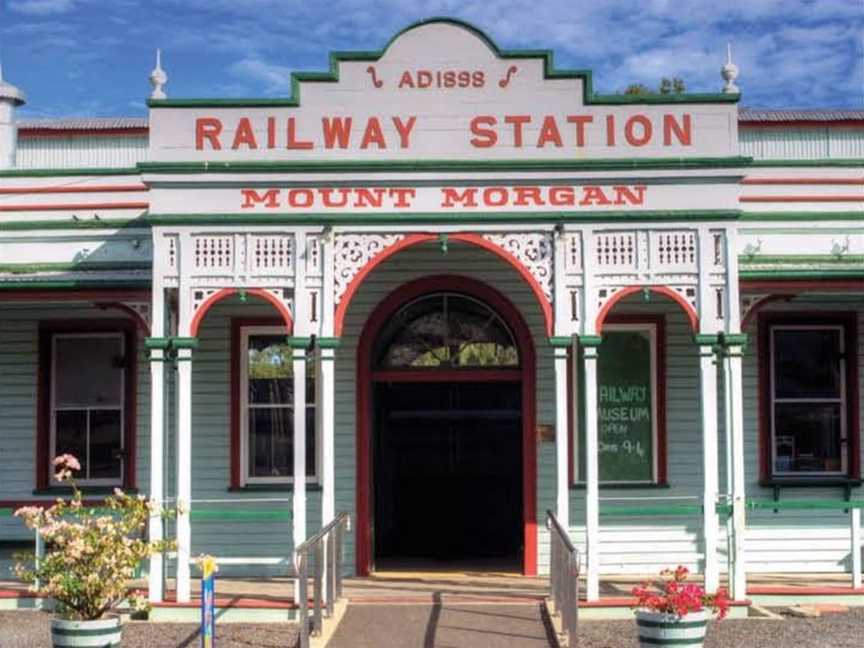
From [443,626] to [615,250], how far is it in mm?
3976

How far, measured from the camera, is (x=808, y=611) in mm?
12719

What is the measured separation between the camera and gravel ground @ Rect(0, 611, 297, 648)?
11461mm

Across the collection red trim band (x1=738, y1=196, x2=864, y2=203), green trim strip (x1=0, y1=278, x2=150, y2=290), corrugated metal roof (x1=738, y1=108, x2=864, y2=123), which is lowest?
green trim strip (x1=0, y1=278, x2=150, y2=290)

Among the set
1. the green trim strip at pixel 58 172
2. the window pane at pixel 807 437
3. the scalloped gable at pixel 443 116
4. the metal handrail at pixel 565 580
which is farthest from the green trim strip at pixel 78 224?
the window pane at pixel 807 437

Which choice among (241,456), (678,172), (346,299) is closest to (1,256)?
(241,456)

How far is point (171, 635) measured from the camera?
11.8m

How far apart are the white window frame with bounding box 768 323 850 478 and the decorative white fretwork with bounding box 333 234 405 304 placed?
4.82 metres

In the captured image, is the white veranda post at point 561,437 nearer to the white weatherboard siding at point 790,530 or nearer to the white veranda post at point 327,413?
the white veranda post at point 327,413

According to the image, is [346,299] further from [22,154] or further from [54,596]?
[22,154]

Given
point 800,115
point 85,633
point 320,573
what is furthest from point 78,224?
point 800,115

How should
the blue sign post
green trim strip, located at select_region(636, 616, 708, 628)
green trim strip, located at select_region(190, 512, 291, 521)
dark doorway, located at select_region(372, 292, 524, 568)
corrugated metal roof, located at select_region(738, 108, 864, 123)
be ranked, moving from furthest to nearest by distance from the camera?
corrugated metal roof, located at select_region(738, 108, 864, 123) → dark doorway, located at select_region(372, 292, 524, 568) → green trim strip, located at select_region(190, 512, 291, 521) → green trim strip, located at select_region(636, 616, 708, 628) → the blue sign post

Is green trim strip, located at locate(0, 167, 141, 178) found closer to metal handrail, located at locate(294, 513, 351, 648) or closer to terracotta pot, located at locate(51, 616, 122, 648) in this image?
metal handrail, located at locate(294, 513, 351, 648)

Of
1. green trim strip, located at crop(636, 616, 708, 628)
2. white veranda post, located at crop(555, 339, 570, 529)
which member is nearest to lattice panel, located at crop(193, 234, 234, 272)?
white veranda post, located at crop(555, 339, 570, 529)

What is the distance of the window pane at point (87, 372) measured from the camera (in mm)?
15336
